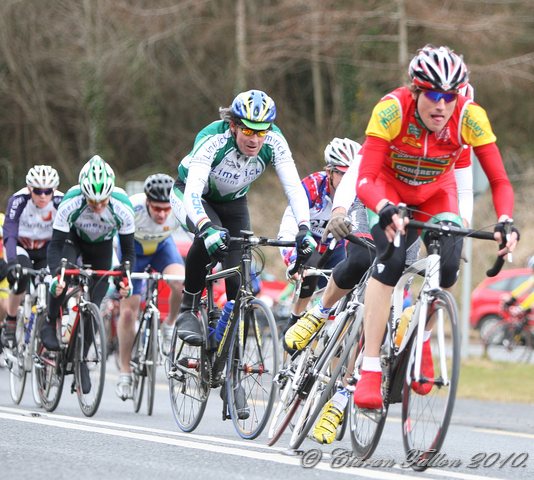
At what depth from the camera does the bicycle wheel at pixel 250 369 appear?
851cm

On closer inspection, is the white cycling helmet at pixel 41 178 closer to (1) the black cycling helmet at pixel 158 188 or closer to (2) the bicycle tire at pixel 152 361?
(1) the black cycling helmet at pixel 158 188

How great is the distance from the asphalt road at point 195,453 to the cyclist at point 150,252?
1.31 m

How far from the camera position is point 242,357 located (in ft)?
28.8

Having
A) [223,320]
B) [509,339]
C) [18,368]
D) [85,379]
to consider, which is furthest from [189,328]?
[509,339]

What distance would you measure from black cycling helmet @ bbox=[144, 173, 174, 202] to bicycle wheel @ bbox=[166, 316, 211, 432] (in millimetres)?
2850

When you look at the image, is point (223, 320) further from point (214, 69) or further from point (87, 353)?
point (214, 69)

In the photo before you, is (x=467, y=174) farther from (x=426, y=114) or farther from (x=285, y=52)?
(x=285, y=52)

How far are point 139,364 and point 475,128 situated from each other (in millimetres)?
5571

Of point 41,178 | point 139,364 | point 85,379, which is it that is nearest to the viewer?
point 85,379

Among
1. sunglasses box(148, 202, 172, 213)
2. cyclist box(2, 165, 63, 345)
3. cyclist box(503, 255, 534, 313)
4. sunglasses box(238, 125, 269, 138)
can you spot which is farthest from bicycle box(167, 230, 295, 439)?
cyclist box(503, 255, 534, 313)

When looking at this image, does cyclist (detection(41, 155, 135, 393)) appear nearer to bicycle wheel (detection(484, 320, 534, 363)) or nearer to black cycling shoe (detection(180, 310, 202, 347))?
Result: black cycling shoe (detection(180, 310, 202, 347))

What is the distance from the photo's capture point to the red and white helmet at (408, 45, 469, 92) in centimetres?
653

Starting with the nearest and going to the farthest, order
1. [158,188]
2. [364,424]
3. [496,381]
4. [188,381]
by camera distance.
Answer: [364,424], [188,381], [158,188], [496,381]

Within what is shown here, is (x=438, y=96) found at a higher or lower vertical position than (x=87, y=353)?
higher
